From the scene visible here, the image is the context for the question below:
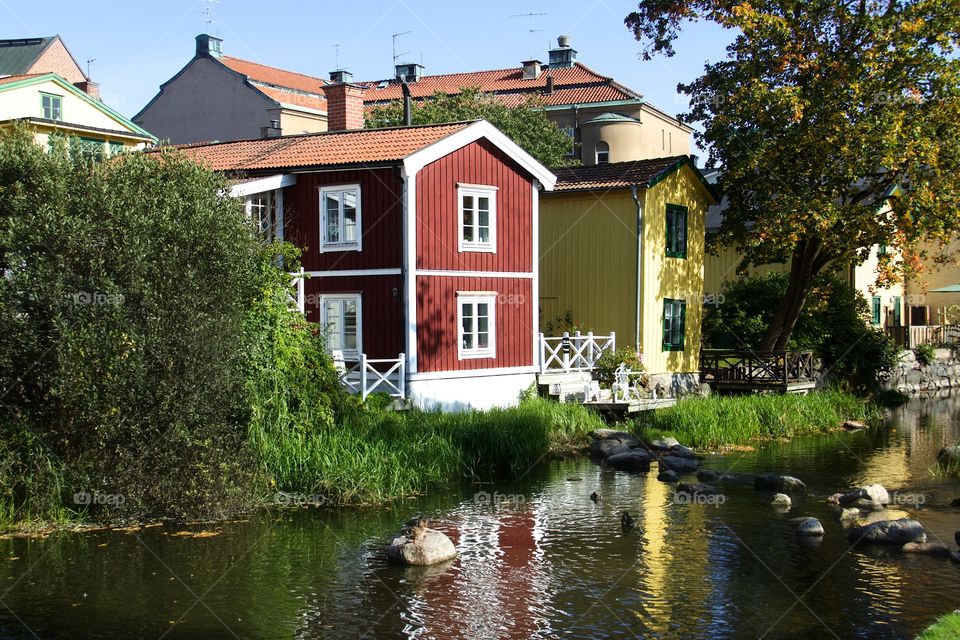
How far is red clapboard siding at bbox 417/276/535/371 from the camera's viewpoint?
26.5 m

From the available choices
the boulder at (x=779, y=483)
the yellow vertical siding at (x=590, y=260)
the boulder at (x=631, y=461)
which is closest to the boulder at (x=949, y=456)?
the boulder at (x=779, y=483)

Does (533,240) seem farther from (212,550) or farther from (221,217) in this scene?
(212,550)

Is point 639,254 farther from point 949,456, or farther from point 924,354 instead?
point 924,354

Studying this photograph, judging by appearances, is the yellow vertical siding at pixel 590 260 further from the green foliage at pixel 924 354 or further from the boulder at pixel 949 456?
the green foliage at pixel 924 354

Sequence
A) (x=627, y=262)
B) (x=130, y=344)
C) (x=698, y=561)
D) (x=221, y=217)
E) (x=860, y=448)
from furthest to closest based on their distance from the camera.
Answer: (x=627, y=262)
(x=860, y=448)
(x=221, y=217)
(x=130, y=344)
(x=698, y=561)

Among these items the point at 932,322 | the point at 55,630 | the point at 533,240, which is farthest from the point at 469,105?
the point at 55,630

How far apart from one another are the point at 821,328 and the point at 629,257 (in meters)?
9.22

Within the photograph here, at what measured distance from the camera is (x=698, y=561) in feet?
49.9

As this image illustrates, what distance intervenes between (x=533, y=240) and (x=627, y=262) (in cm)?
403

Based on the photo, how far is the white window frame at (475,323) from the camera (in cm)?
2744

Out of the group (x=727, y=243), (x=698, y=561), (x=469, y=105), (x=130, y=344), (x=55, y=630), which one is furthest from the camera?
(x=469, y=105)

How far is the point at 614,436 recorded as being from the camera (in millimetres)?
25844

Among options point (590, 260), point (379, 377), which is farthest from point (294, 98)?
point (379, 377)

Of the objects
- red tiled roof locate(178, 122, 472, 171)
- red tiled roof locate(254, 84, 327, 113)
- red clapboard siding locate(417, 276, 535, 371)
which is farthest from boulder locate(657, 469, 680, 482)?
red tiled roof locate(254, 84, 327, 113)
